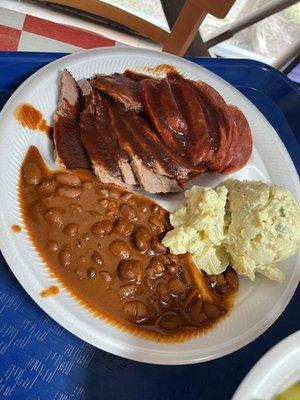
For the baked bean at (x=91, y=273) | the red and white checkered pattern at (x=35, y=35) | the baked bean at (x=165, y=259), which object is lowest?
the red and white checkered pattern at (x=35, y=35)

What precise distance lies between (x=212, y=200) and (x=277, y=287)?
0.35 meters

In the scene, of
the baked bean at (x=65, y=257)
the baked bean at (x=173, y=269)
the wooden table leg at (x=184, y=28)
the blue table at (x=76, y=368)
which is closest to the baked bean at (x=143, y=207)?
the baked bean at (x=173, y=269)

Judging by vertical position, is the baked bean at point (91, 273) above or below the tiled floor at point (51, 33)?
above

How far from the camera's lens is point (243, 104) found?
205 cm

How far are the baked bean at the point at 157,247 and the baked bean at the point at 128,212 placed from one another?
0.10 m

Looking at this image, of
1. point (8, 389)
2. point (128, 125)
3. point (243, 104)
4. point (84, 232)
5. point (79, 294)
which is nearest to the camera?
point (8, 389)

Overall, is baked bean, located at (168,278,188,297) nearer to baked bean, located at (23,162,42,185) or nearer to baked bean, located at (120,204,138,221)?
baked bean, located at (120,204,138,221)

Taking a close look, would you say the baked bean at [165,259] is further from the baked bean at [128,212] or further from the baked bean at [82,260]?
the baked bean at [82,260]

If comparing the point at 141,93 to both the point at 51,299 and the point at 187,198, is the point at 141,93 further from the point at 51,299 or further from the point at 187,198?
the point at 51,299

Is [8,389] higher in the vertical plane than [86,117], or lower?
lower

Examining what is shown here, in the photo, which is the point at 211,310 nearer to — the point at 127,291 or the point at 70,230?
the point at 127,291

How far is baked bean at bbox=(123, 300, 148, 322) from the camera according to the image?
1.46m

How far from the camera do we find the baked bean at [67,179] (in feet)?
5.26

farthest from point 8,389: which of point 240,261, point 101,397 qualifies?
point 240,261
